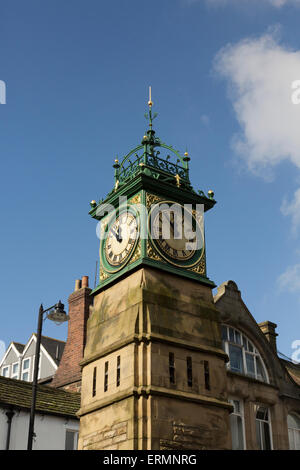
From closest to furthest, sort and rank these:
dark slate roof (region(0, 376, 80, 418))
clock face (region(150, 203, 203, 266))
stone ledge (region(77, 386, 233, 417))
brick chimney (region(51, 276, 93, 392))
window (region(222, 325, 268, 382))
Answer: stone ledge (region(77, 386, 233, 417)) → clock face (region(150, 203, 203, 266)) → dark slate roof (region(0, 376, 80, 418)) → window (region(222, 325, 268, 382)) → brick chimney (region(51, 276, 93, 392))

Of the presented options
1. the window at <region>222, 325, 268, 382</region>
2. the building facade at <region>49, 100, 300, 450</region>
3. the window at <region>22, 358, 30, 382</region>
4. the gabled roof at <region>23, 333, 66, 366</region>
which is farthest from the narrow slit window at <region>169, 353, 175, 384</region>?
the window at <region>22, 358, 30, 382</region>

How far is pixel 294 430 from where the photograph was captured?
2864 centimetres

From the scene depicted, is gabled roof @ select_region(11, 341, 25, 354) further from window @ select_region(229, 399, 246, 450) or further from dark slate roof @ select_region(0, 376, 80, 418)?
window @ select_region(229, 399, 246, 450)

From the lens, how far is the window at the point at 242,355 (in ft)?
90.9

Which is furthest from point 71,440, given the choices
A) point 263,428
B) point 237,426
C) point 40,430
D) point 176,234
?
point 176,234

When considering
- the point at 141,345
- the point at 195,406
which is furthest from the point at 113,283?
the point at 195,406

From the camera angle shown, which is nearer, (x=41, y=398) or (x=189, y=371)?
(x=189, y=371)

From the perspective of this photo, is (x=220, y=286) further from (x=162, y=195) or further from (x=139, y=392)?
(x=139, y=392)

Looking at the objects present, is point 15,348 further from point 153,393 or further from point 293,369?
point 153,393

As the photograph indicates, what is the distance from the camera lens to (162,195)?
2591cm

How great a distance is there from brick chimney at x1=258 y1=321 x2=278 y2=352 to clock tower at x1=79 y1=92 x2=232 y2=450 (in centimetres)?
613

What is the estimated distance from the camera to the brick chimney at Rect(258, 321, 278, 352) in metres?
30.7

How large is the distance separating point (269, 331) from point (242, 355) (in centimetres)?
308
